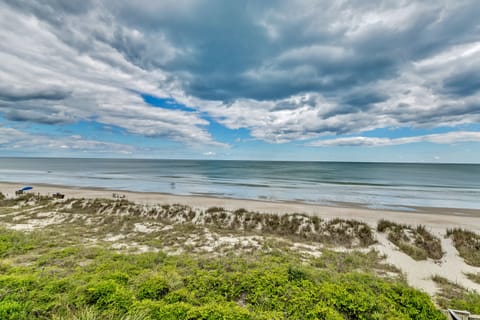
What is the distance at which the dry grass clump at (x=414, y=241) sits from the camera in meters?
7.58

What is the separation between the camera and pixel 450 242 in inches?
347

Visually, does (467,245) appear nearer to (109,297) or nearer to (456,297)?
(456,297)

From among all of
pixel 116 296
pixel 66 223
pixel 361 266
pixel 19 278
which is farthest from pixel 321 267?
pixel 66 223

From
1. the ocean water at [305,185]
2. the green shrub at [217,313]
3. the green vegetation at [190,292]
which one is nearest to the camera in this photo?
the green shrub at [217,313]

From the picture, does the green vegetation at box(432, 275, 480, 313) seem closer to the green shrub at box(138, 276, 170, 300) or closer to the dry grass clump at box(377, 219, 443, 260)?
the dry grass clump at box(377, 219, 443, 260)

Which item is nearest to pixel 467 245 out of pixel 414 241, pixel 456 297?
pixel 414 241

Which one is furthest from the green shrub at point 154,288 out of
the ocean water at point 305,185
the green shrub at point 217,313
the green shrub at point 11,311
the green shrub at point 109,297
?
the ocean water at point 305,185

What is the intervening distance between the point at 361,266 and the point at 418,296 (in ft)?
8.08

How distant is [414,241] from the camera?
8805 mm

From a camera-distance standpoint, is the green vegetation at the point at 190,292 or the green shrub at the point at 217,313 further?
the green vegetation at the point at 190,292

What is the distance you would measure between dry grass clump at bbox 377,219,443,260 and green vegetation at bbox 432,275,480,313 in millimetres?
1830

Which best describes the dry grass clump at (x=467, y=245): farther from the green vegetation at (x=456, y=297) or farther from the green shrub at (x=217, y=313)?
the green shrub at (x=217, y=313)

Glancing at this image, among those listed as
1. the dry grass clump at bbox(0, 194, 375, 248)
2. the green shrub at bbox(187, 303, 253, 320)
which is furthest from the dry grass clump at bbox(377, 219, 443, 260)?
the green shrub at bbox(187, 303, 253, 320)

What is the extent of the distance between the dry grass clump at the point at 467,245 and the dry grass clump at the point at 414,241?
2.05 feet
